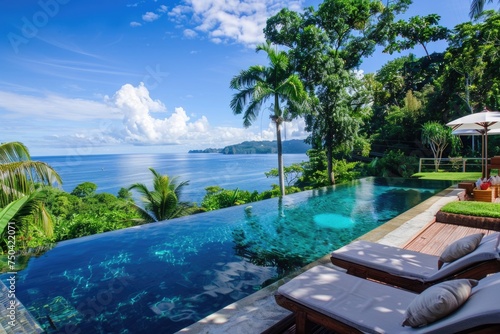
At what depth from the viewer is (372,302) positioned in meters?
2.16

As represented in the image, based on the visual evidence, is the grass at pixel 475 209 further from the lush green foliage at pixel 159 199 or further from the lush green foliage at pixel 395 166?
the lush green foliage at pixel 395 166

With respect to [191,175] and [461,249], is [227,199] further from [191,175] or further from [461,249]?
[191,175]

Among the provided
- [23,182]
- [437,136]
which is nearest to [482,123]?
[437,136]

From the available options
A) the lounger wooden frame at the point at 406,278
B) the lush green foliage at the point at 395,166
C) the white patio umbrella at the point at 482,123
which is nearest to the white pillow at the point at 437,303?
the lounger wooden frame at the point at 406,278

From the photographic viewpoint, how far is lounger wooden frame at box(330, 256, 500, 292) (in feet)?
7.49

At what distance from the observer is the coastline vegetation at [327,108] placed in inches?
386

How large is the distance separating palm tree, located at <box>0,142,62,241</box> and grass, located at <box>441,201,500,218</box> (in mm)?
8554

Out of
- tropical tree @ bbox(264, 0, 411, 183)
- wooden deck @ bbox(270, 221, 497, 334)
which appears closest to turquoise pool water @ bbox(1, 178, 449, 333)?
wooden deck @ bbox(270, 221, 497, 334)

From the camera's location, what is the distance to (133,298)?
13.1 ft

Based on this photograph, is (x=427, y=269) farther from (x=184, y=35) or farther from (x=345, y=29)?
(x=345, y=29)

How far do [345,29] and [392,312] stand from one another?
19431 mm

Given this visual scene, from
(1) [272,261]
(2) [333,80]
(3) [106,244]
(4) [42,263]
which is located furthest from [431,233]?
(2) [333,80]

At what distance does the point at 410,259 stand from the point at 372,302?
1233mm

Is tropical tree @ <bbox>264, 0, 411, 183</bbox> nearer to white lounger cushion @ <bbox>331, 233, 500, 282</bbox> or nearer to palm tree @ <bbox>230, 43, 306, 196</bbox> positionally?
palm tree @ <bbox>230, 43, 306, 196</bbox>
